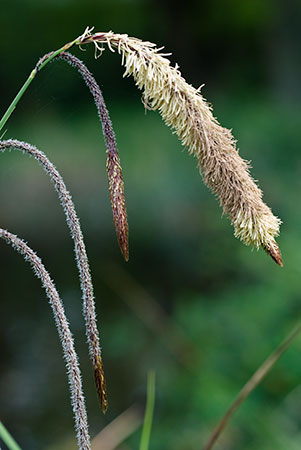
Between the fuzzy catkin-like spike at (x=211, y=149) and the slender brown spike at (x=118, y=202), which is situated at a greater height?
the fuzzy catkin-like spike at (x=211, y=149)

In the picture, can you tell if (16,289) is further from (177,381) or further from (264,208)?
(264,208)

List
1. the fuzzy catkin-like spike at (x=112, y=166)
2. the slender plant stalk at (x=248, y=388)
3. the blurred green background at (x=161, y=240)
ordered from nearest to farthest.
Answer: the fuzzy catkin-like spike at (x=112, y=166)
the slender plant stalk at (x=248, y=388)
the blurred green background at (x=161, y=240)

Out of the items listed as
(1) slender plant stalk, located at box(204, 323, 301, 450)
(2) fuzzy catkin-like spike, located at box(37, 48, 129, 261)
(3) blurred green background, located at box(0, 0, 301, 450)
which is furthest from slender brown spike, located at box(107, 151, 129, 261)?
(3) blurred green background, located at box(0, 0, 301, 450)

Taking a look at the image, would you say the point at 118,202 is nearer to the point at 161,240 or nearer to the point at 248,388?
the point at 248,388

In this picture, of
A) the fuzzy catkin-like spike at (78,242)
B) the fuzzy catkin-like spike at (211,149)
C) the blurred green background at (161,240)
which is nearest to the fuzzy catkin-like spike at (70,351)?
the fuzzy catkin-like spike at (78,242)

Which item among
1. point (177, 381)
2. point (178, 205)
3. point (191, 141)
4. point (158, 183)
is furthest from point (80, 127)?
point (191, 141)

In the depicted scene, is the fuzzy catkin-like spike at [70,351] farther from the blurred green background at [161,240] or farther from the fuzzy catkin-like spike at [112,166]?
the blurred green background at [161,240]
